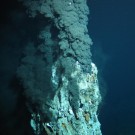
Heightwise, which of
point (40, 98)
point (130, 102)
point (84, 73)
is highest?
point (130, 102)

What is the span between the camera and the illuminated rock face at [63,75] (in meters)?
8.73


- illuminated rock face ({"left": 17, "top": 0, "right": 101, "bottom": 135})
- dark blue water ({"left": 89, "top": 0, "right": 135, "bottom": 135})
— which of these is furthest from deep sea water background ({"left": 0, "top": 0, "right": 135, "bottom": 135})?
illuminated rock face ({"left": 17, "top": 0, "right": 101, "bottom": 135})

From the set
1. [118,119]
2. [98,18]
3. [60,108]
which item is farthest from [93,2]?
[60,108]

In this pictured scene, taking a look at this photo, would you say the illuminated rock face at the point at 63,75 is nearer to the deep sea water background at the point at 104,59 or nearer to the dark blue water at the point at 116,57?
the deep sea water background at the point at 104,59

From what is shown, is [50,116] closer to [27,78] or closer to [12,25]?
[27,78]

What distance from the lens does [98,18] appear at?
25609 millimetres

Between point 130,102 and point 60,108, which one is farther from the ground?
point 130,102

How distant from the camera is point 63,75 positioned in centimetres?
894

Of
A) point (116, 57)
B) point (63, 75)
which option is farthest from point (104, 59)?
point (63, 75)

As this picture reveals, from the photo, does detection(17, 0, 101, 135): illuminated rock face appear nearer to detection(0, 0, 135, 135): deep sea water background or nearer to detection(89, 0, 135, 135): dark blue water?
detection(0, 0, 135, 135): deep sea water background

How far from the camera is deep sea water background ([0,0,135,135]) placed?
10.2m

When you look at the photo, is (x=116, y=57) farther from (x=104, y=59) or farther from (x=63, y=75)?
(x=63, y=75)

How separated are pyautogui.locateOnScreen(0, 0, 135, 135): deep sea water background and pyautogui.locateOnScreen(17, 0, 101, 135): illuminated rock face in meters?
0.85

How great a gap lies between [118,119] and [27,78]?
13.9m
